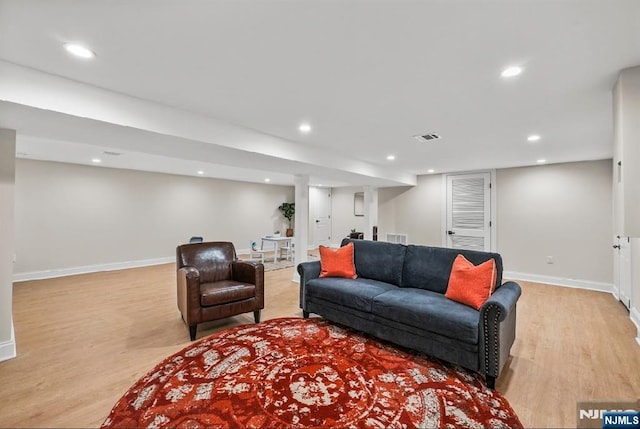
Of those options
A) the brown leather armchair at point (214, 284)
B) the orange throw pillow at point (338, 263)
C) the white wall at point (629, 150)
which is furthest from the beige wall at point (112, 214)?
the white wall at point (629, 150)

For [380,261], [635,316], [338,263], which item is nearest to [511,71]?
[380,261]

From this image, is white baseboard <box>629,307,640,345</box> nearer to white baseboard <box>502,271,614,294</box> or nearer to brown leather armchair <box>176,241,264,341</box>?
white baseboard <box>502,271,614,294</box>

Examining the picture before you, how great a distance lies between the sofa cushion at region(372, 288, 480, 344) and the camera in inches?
87.8

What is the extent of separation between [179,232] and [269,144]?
4988mm

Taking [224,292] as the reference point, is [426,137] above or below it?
above

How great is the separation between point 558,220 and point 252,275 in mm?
5575

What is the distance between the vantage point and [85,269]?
594cm

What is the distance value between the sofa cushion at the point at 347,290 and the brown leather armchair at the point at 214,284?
2.16 ft

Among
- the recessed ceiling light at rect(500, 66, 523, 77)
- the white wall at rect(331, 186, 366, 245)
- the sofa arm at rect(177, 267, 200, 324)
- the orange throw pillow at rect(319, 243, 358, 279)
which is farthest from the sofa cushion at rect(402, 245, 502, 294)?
the white wall at rect(331, 186, 366, 245)

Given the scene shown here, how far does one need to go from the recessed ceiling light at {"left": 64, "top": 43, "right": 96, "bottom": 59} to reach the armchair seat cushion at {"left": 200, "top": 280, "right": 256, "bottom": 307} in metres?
2.22

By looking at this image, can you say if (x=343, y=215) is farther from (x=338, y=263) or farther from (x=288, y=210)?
(x=338, y=263)

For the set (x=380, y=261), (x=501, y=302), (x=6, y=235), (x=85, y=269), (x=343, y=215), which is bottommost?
(x=85, y=269)

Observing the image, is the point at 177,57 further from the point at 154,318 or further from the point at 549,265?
the point at 549,265

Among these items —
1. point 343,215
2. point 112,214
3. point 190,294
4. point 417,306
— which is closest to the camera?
point 417,306
